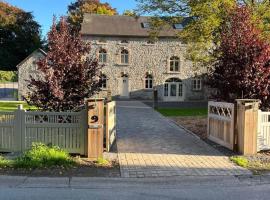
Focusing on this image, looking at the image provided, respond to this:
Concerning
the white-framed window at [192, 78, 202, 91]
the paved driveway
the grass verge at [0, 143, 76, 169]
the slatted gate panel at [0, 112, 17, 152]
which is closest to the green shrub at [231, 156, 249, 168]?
the paved driveway

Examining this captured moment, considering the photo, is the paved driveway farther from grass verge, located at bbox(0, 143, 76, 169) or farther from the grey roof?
the grey roof

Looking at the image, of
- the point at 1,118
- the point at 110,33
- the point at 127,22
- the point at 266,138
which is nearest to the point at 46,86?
the point at 1,118

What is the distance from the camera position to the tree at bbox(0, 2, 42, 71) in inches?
2692

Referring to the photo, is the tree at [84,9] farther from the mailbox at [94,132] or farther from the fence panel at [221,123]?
the mailbox at [94,132]

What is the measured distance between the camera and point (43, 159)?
25.4 feet

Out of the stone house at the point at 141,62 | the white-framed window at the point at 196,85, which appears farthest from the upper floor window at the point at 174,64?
the white-framed window at the point at 196,85

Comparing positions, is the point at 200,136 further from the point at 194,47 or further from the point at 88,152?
the point at 194,47

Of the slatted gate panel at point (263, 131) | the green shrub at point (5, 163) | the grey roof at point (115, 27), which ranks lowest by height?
the green shrub at point (5, 163)

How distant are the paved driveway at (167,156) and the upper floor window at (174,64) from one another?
104ft

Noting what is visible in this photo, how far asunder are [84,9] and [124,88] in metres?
26.4

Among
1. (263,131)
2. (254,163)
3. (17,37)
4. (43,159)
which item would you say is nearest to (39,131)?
(43,159)

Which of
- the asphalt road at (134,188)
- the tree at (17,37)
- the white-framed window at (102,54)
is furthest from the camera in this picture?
the tree at (17,37)

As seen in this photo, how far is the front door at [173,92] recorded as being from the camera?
44.6 m

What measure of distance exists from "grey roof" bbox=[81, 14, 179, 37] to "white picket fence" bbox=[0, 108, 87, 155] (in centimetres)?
3450
